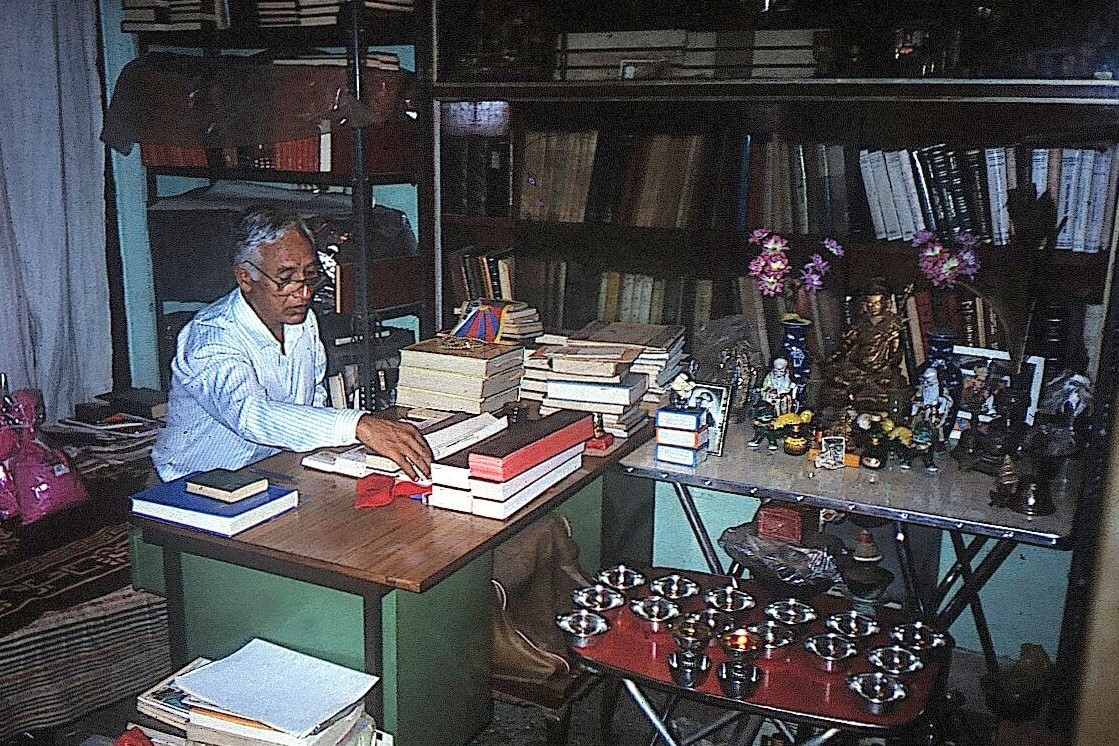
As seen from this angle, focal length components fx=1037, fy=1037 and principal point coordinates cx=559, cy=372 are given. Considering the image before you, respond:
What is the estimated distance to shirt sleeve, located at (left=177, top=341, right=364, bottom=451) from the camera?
97.7 inches

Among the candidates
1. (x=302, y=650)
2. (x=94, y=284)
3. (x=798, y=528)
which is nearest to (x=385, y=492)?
(x=302, y=650)

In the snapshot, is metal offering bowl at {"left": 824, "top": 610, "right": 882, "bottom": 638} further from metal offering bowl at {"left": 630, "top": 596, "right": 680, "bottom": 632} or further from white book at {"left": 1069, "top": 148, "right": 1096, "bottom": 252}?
white book at {"left": 1069, "top": 148, "right": 1096, "bottom": 252}

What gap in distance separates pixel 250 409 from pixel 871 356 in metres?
1.68

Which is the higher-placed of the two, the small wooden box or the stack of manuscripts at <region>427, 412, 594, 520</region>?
the stack of manuscripts at <region>427, 412, 594, 520</region>

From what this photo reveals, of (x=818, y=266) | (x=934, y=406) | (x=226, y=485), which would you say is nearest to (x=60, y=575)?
(x=226, y=485)

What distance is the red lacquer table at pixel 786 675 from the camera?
190 centimetres

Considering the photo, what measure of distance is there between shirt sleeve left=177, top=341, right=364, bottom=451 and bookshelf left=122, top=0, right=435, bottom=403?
80cm

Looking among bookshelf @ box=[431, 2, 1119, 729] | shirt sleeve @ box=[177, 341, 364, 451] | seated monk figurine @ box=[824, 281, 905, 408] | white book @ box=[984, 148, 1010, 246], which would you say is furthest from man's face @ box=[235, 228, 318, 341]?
white book @ box=[984, 148, 1010, 246]

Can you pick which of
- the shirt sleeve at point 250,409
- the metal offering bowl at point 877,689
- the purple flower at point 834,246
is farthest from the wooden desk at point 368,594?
the purple flower at point 834,246

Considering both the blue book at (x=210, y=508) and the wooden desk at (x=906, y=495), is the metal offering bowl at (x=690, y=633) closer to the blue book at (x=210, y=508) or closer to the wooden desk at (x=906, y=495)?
the wooden desk at (x=906, y=495)

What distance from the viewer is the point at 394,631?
6.57 feet

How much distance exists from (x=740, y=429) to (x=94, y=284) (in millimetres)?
2693

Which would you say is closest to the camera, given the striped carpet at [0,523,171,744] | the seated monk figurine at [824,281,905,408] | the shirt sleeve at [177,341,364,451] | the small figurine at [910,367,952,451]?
the shirt sleeve at [177,341,364,451]

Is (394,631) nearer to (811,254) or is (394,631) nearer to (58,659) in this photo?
(58,659)
